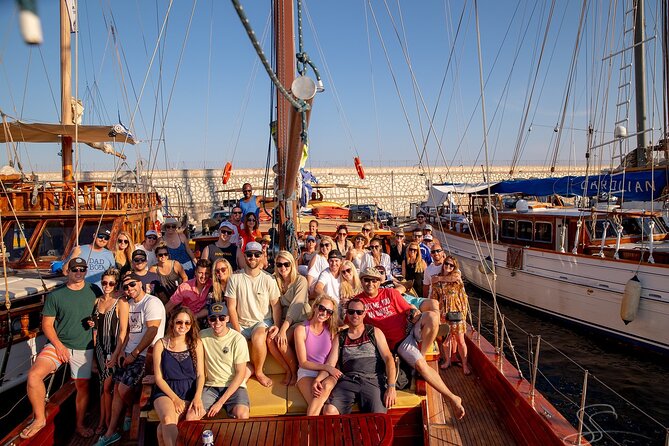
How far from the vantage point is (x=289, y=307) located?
15.6 ft

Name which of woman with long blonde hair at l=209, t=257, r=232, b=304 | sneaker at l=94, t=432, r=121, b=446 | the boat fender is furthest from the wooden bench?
the boat fender

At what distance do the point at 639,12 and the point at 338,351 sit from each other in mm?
14752

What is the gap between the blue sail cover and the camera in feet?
33.7

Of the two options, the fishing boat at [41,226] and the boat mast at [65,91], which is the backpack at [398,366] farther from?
the boat mast at [65,91]

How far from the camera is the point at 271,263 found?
771cm

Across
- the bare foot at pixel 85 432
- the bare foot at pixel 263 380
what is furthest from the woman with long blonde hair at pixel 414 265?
the bare foot at pixel 85 432

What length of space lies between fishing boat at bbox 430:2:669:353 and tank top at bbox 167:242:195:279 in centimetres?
389

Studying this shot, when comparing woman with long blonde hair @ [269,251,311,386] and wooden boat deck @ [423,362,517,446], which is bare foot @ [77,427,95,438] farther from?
wooden boat deck @ [423,362,517,446]

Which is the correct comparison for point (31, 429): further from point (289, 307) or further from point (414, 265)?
point (414, 265)

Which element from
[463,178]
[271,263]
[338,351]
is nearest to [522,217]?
[271,263]

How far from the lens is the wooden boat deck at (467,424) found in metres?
4.43

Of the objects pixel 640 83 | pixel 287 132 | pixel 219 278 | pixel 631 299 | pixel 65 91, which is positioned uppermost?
pixel 640 83

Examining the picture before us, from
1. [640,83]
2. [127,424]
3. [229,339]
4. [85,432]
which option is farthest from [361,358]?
[640,83]

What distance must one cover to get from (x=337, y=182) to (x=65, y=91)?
102 ft
